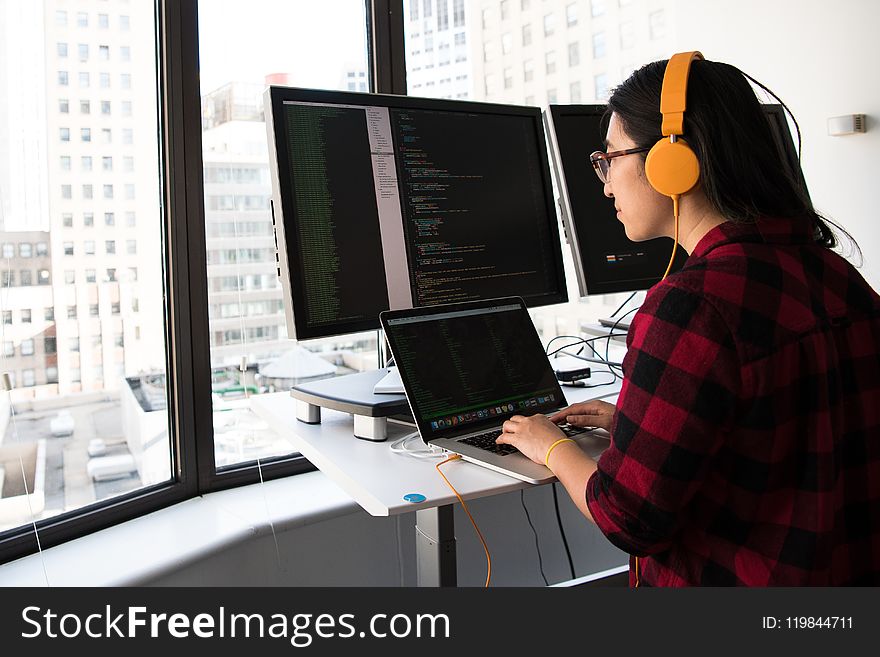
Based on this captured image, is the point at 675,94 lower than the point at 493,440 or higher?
higher

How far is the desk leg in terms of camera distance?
4.00 feet

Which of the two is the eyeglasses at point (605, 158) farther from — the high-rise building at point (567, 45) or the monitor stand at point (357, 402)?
the high-rise building at point (567, 45)

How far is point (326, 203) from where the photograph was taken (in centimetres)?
132

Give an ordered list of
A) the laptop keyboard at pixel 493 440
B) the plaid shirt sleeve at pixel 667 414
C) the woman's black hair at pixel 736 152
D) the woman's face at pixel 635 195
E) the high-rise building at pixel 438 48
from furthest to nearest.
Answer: the high-rise building at pixel 438 48 → the laptop keyboard at pixel 493 440 → the woman's face at pixel 635 195 → the woman's black hair at pixel 736 152 → the plaid shirt sleeve at pixel 667 414

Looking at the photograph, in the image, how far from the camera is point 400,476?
110 cm

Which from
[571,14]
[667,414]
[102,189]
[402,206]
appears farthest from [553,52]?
[667,414]

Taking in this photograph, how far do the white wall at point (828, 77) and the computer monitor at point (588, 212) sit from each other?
0.63 m

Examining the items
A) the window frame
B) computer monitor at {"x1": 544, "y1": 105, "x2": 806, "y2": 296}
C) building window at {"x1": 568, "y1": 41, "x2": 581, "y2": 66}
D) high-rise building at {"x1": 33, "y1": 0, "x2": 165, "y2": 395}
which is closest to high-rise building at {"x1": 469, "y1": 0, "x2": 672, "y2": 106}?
building window at {"x1": 568, "y1": 41, "x2": 581, "y2": 66}

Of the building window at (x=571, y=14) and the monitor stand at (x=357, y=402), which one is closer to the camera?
the monitor stand at (x=357, y=402)

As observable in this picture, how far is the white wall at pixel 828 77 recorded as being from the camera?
2.19 m

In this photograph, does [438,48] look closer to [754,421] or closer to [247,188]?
[247,188]

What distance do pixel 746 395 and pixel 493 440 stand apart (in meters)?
0.47

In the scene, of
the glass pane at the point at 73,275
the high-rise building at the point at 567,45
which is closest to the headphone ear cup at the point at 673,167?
the glass pane at the point at 73,275
